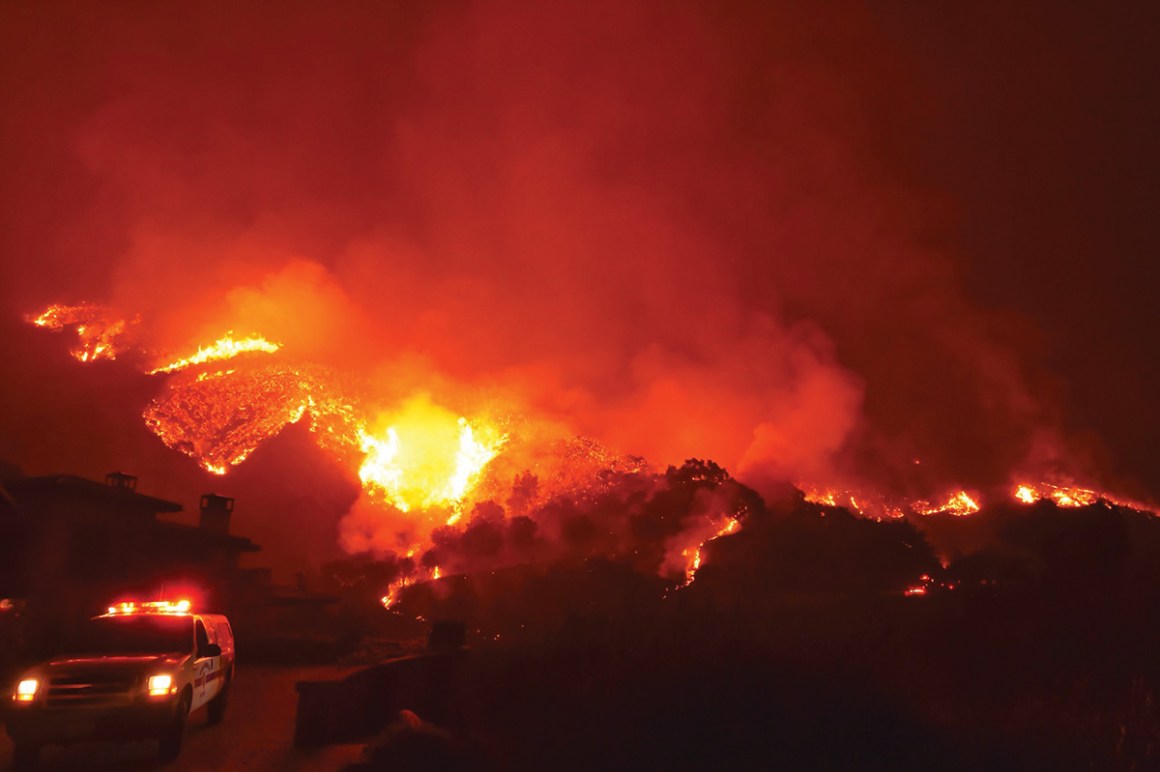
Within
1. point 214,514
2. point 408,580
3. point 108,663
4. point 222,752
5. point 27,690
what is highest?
point 214,514

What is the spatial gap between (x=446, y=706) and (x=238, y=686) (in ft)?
32.6

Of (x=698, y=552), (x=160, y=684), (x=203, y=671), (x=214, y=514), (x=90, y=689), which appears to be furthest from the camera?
(x=698, y=552)

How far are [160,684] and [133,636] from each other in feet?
5.22

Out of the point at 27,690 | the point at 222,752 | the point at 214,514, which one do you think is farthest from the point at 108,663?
the point at 214,514

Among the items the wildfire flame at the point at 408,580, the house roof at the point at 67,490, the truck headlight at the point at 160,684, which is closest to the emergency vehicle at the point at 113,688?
the truck headlight at the point at 160,684

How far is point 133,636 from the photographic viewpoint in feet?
41.9

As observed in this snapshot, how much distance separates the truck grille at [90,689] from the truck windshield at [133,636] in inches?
41.6

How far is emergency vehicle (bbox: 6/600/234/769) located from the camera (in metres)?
10.9

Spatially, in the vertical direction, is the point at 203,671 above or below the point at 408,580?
below

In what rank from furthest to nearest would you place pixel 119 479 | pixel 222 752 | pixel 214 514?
pixel 214 514
pixel 119 479
pixel 222 752

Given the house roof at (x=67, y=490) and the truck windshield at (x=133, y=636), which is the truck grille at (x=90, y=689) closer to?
the truck windshield at (x=133, y=636)

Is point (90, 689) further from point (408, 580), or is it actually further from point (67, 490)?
point (408, 580)

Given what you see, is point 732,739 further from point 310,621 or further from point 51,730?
point 310,621

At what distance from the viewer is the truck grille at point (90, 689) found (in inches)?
435
